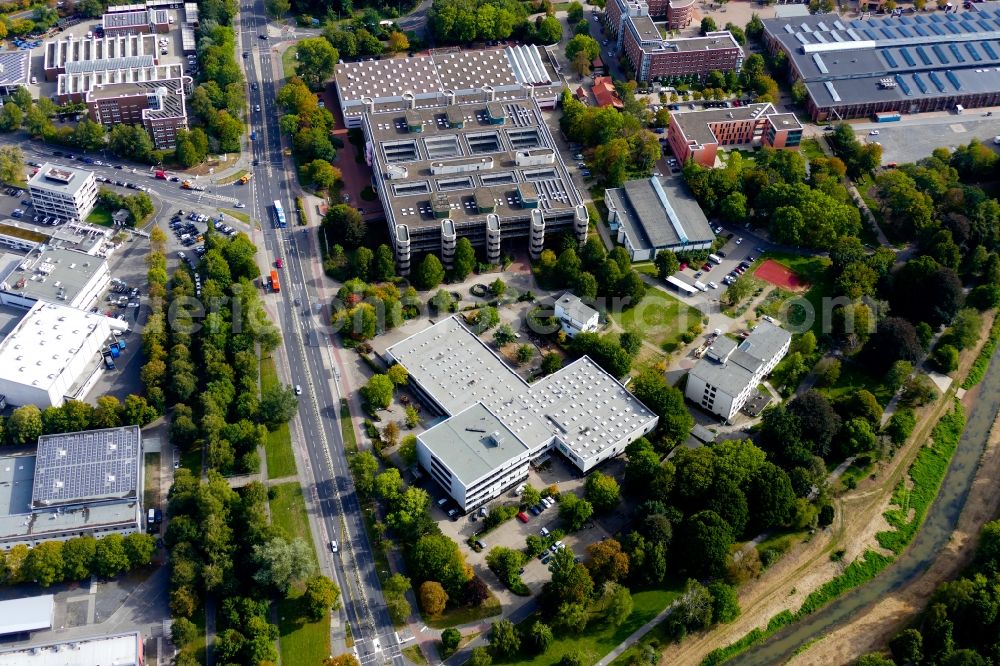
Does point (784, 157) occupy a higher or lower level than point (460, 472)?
higher

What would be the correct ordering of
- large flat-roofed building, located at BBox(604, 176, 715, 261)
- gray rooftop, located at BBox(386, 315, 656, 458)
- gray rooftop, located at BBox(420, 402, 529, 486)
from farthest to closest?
1. large flat-roofed building, located at BBox(604, 176, 715, 261)
2. gray rooftop, located at BBox(386, 315, 656, 458)
3. gray rooftop, located at BBox(420, 402, 529, 486)

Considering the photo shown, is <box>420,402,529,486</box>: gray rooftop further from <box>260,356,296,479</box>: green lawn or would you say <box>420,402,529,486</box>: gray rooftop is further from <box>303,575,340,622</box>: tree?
<box>303,575,340,622</box>: tree

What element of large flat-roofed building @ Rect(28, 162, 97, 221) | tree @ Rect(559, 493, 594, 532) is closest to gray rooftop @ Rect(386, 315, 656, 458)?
tree @ Rect(559, 493, 594, 532)

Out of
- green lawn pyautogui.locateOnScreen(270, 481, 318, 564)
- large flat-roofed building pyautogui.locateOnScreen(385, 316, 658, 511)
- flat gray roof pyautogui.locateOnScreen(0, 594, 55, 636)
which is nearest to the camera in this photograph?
flat gray roof pyautogui.locateOnScreen(0, 594, 55, 636)

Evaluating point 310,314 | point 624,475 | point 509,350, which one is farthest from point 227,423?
point 624,475

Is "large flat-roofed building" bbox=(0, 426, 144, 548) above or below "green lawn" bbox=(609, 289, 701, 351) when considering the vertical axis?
below

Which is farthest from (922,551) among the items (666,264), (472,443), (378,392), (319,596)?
(319,596)

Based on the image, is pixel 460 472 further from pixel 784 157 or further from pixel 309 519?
pixel 784 157
